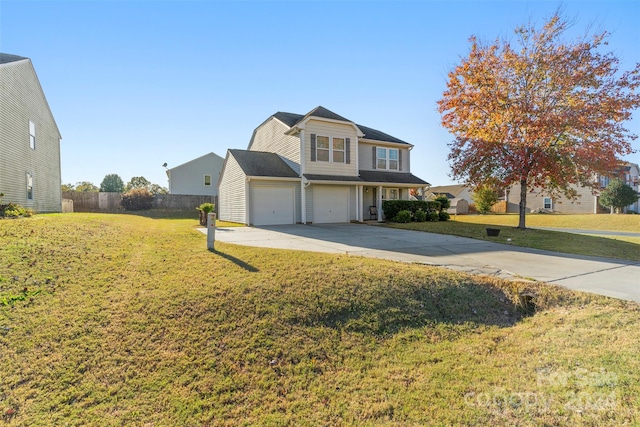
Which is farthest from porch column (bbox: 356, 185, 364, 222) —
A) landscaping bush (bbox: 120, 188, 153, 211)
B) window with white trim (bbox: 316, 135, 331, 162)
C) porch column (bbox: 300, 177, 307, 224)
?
landscaping bush (bbox: 120, 188, 153, 211)

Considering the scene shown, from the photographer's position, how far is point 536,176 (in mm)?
14375

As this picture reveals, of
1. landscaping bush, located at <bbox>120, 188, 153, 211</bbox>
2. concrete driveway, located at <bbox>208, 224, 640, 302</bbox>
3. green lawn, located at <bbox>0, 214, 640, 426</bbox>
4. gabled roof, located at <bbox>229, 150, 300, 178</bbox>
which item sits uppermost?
gabled roof, located at <bbox>229, 150, 300, 178</bbox>

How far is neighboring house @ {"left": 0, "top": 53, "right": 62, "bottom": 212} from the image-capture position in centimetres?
1352

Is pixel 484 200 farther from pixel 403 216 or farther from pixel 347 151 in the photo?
pixel 347 151

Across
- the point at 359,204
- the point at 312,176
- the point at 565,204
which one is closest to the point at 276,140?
the point at 312,176

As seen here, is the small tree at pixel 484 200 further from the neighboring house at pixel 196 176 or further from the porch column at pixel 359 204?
the neighboring house at pixel 196 176

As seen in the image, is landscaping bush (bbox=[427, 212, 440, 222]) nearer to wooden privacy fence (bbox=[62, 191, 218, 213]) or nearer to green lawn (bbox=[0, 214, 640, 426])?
green lawn (bbox=[0, 214, 640, 426])

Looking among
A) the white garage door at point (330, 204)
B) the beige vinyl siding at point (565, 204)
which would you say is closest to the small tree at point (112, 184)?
the white garage door at point (330, 204)

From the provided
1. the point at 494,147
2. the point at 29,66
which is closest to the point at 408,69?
the point at 494,147

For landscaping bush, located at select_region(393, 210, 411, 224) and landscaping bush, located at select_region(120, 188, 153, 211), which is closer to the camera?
landscaping bush, located at select_region(393, 210, 411, 224)

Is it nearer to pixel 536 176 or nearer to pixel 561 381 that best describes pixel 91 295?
pixel 561 381

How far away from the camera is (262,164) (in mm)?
17281

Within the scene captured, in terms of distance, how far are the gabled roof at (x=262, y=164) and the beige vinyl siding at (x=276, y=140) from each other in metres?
0.65

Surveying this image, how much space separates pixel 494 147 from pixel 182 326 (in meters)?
15.6
